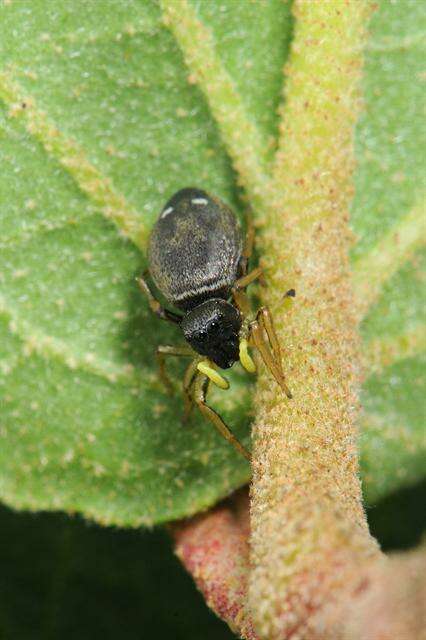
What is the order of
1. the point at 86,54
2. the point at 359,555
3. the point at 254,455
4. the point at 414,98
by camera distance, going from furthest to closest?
the point at 414,98 → the point at 86,54 → the point at 254,455 → the point at 359,555

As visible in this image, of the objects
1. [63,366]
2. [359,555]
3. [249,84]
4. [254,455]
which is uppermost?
[249,84]

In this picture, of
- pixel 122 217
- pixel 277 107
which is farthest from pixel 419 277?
pixel 122 217

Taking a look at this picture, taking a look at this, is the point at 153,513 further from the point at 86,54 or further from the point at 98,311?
the point at 86,54

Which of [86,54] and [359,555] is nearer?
[359,555]

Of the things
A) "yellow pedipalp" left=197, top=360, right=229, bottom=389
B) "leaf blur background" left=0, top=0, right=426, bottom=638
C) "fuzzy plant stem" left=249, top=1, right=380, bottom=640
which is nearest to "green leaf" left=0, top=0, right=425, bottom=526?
"leaf blur background" left=0, top=0, right=426, bottom=638

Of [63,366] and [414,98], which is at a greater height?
[414,98]

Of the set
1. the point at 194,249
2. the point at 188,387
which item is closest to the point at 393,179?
the point at 194,249

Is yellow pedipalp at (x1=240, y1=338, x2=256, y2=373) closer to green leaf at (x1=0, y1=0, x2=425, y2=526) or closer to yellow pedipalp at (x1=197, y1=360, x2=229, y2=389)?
yellow pedipalp at (x1=197, y1=360, x2=229, y2=389)
